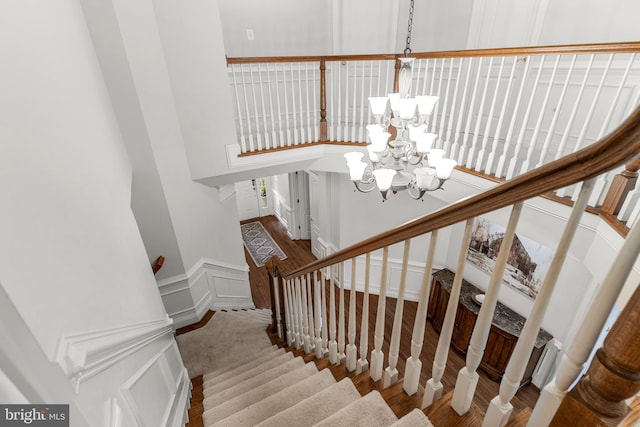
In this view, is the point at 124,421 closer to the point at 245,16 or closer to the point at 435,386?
the point at 435,386

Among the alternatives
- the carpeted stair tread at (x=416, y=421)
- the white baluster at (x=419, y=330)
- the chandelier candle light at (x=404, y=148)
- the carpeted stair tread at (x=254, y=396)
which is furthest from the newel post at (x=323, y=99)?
the carpeted stair tread at (x=416, y=421)

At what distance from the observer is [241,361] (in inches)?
131

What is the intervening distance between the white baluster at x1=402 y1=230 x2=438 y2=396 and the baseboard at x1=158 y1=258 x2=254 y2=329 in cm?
299

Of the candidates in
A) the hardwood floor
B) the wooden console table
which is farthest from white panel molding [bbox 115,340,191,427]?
the wooden console table

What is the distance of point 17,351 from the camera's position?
62cm

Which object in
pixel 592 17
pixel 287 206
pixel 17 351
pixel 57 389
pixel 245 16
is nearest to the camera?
pixel 17 351

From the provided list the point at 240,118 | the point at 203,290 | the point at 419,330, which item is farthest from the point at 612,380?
the point at 203,290

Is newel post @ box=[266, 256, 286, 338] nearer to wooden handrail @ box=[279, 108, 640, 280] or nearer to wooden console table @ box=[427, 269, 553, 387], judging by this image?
wooden handrail @ box=[279, 108, 640, 280]

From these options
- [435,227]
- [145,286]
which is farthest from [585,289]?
[145,286]

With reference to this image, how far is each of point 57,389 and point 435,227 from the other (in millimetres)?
1089

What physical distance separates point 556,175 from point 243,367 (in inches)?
118

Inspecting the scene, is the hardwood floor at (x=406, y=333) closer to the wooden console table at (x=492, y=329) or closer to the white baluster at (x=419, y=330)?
the wooden console table at (x=492, y=329)

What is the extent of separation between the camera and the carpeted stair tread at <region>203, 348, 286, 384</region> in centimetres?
288

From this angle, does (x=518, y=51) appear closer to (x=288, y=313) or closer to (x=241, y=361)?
(x=288, y=313)
